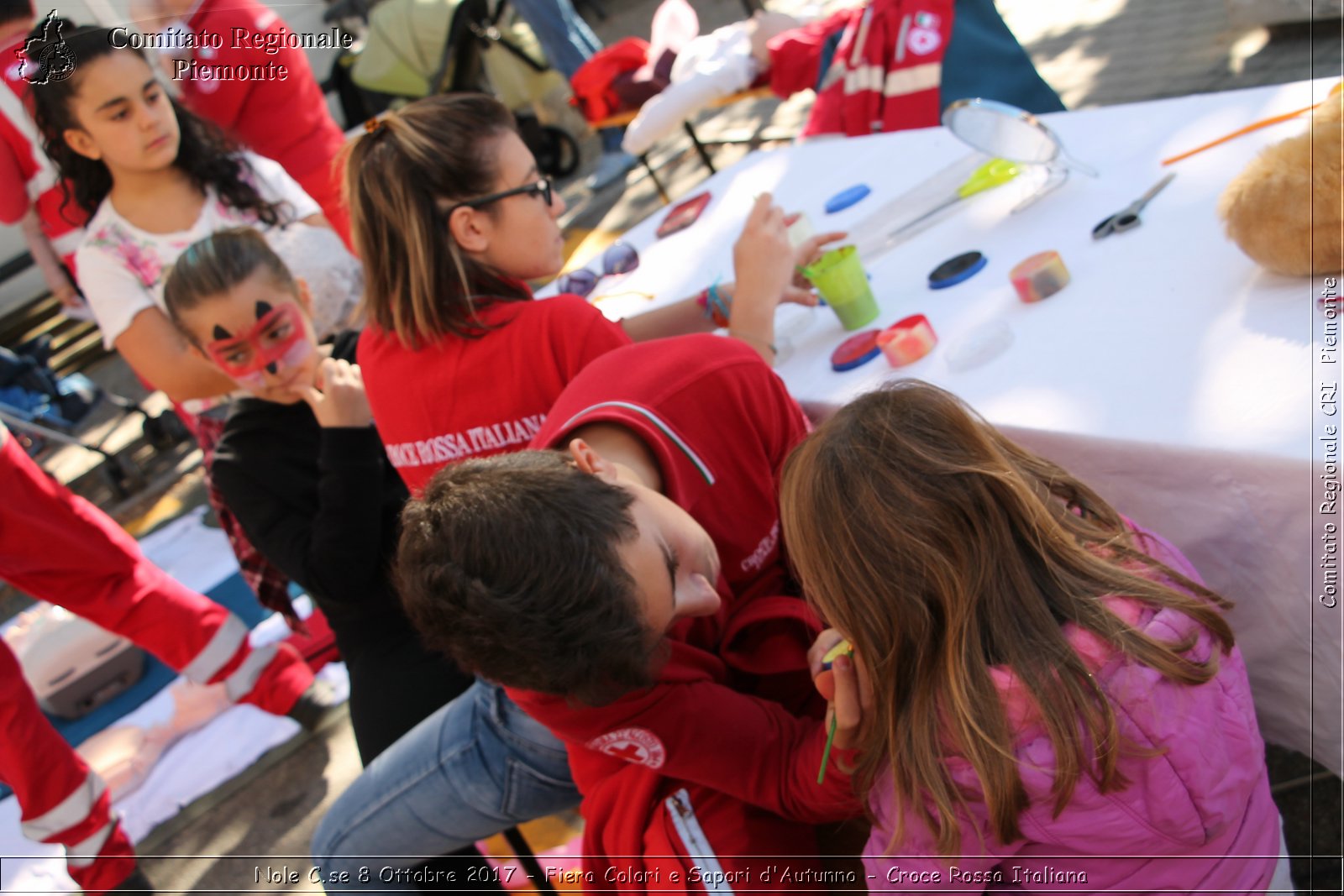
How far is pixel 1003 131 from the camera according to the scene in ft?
5.77

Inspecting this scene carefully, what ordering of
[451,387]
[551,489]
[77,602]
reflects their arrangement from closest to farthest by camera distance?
[551,489] → [451,387] → [77,602]

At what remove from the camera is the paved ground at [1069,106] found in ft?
8.25

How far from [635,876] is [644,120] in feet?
8.89

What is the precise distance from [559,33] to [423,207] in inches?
149

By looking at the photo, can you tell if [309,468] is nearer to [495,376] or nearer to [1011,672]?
[495,376]

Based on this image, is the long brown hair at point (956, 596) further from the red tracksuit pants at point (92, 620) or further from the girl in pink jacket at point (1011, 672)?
the red tracksuit pants at point (92, 620)

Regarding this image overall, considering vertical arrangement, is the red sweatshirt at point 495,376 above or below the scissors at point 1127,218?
above

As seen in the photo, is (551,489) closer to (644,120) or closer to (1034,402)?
(1034,402)

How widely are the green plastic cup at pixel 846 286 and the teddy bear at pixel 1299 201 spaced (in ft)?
1.94

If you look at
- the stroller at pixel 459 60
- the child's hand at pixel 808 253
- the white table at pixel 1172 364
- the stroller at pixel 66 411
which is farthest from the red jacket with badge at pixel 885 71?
the stroller at pixel 66 411

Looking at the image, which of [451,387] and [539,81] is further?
[539,81]

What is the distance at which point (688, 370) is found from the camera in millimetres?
1379

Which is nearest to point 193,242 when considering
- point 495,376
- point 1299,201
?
point 495,376

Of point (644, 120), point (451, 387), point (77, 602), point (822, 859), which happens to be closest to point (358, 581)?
point (451, 387)
